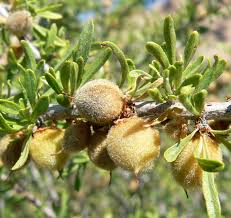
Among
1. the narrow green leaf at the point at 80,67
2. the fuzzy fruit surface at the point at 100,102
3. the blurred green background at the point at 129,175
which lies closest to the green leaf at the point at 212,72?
the fuzzy fruit surface at the point at 100,102

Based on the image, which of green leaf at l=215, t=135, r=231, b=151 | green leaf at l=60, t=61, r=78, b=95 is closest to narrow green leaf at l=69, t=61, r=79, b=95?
green leaf at l=60, t=61, r=78, b=95

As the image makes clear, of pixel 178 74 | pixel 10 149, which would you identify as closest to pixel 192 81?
pixel 178 74

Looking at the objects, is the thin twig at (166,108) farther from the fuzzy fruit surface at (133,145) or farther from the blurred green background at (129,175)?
the blurred green background at (129,175)

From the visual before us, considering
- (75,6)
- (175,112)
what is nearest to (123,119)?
(175,112)

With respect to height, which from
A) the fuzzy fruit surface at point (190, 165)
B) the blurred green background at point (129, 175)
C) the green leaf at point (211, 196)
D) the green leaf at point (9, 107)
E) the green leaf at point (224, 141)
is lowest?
the blurred green background at point (129, 175)

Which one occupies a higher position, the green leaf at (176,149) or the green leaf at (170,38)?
the green leaf at (170,38)

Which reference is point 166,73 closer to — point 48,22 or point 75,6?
point 48,22
